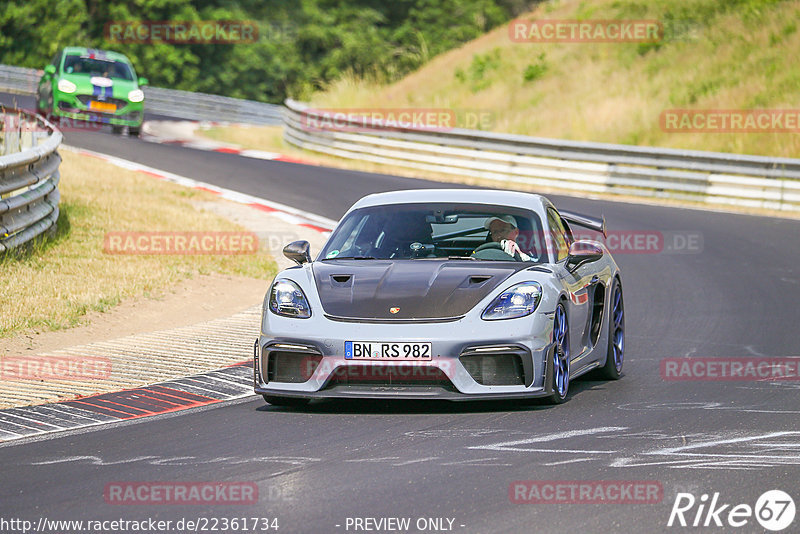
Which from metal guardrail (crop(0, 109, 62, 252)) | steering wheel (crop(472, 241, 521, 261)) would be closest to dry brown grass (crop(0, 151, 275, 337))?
metal guardrail (crop(0, 109, 62, 252))

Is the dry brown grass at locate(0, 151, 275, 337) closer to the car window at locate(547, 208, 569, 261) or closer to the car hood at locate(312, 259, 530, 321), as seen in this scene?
the car hood at locate(312, 259, 530, 321)

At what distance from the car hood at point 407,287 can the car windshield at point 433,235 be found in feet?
0.91

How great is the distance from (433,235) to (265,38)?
51571 mm

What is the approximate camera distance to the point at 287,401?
8.17 meters

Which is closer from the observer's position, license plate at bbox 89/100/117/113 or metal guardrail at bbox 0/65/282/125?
license plate at bbox 89/100/117/113

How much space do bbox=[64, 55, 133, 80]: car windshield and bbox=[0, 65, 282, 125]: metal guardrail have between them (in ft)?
50.7

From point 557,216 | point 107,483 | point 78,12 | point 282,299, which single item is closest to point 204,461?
point 107,483

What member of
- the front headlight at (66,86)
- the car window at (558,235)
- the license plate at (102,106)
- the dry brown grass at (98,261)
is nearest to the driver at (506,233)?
the car window at (558,235)

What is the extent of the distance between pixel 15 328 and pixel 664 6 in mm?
29700

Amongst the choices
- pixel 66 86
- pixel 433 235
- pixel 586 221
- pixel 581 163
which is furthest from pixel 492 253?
pixel 66 86

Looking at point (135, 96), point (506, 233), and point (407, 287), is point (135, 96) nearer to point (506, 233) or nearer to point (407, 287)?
point (506, 233)

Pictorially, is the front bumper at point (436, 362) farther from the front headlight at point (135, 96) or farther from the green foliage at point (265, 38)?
the green foliage at point (265, 38)

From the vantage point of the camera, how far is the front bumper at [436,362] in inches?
293

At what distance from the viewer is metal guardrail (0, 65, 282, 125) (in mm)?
46219
